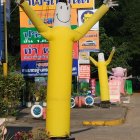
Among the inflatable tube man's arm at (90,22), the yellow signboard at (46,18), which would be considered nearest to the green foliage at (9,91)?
the yellow signboard at (46,18)

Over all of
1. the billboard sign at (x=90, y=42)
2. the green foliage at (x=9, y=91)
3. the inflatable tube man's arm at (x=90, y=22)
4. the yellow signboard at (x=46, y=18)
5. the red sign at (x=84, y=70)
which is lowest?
the green foliage at (x=9, y=91)

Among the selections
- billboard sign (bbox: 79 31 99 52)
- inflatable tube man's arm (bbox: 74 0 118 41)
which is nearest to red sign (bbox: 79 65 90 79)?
billboard sign (bbox: 79 31 99 52)

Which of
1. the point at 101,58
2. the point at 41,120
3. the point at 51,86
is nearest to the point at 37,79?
the point at 101,58

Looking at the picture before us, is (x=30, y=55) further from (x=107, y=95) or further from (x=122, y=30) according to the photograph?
(x=122, y=30)

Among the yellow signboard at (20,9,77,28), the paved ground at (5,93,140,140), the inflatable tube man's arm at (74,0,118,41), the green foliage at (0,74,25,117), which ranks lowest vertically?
the paved ground at (5,93,140,140)

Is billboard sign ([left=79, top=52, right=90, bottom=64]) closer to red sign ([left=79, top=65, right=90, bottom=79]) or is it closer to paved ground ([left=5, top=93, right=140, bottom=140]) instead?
red sign ([left=79, top=65, right=90, bottom=79])

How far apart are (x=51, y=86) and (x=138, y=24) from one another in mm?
34179

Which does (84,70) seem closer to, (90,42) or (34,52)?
(90,42)

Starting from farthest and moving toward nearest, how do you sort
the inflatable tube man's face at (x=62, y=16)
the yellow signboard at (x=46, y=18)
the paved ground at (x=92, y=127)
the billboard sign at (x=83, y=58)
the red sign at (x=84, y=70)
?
the red sign at (x=84, y=70) → the billboard sign at (x=83, y=58) → the yellow signboard at (x=46, y=18) → the paved ground at (x=92, y=127) → the inflatable tube man's face at (x=62, y=16)

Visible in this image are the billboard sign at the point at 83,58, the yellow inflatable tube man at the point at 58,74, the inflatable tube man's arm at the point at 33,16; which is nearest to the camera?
the inflatable tube man's arm at the point at 33,16

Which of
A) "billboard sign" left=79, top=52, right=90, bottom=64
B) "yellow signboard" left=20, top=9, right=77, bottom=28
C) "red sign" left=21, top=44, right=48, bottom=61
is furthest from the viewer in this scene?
"billboard sign" left=79, top=52, right=90, bottom=64

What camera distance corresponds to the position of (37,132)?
360 inches

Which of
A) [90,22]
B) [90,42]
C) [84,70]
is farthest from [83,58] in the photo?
[90,22]

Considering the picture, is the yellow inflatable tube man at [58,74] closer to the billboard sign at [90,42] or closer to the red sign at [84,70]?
the billboard sign at [90,42]
